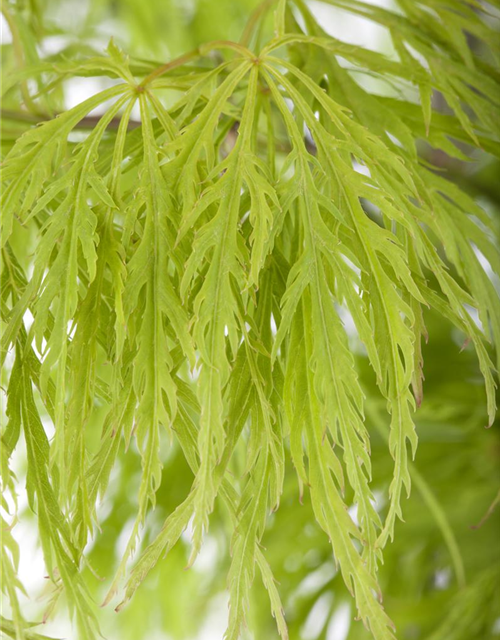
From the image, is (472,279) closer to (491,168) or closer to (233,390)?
(233,390)

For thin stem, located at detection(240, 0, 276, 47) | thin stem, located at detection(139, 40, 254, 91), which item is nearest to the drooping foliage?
thin stem, located at detection(139, 40, 254, 91)

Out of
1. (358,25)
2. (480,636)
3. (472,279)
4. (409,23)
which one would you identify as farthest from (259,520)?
(358,25)

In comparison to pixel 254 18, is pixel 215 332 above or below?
below

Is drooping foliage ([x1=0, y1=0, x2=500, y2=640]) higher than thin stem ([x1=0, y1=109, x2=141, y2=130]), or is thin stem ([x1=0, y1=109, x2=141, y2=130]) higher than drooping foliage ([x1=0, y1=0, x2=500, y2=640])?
thin stem ([x1=0, y1=109, x2=141, y2=130])

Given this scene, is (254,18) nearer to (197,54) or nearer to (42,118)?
(197,54)

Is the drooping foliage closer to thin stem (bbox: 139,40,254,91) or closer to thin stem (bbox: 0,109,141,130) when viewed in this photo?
thin stem (bbox: 139,40,254,91)

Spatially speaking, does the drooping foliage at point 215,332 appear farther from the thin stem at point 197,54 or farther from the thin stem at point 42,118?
the thin stem at point 42,118

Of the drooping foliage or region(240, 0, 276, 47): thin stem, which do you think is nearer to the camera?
the drooping foliage

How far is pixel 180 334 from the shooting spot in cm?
27

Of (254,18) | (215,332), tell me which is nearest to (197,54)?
(254,18)

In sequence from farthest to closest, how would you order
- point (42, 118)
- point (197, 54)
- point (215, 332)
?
point (42, 118), point (197, 54), point (215, 332)

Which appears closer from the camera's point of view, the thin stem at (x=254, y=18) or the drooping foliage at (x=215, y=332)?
the drooping foliage at (x=215, y=332)

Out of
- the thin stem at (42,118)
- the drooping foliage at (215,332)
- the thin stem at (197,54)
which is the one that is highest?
the thin stem at (42,118)

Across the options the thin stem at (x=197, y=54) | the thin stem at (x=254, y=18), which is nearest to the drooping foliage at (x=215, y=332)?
the thin stem at (x=197, y=54)
